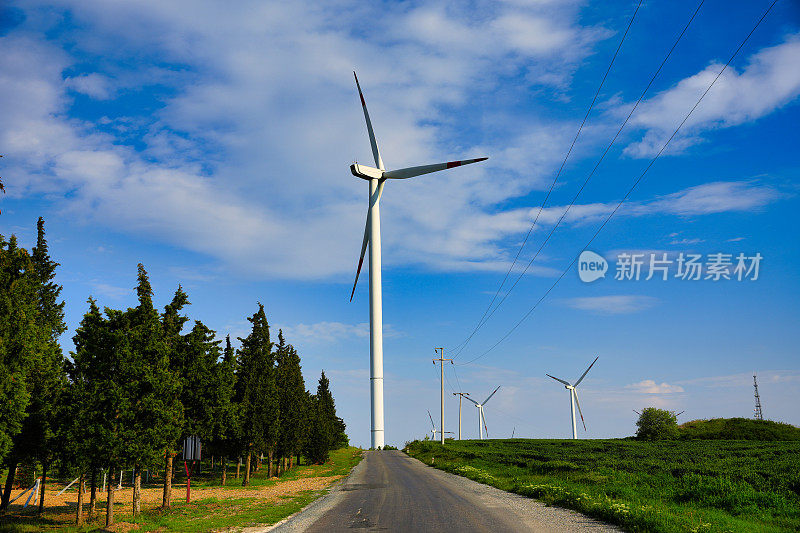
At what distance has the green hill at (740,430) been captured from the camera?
366 ft

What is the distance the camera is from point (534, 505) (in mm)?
27750

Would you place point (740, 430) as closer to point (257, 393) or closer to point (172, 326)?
point (257, 393)

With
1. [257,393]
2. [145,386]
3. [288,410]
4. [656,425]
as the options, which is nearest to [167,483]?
[145,386]

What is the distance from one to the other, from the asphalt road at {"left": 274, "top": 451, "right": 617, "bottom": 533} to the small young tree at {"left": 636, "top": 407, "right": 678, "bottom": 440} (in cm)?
9078

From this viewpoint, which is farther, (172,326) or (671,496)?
(172,326)

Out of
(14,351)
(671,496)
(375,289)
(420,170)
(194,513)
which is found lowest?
(194,513)

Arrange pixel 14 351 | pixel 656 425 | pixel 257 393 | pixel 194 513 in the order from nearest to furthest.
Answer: pixel 14 351 → pixel 194 513 → pixel 257 393 → pixel 656 425

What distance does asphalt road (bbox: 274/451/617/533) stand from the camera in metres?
21.4

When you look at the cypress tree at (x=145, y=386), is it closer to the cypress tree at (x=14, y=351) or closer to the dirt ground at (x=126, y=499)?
the cypress tree at (x=14, y=351)

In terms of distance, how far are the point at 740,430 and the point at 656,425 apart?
75.7ft

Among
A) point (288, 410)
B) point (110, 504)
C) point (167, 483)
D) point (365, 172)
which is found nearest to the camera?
point (110, 504)

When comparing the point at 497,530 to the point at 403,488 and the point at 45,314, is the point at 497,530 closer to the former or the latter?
the point at 403,488

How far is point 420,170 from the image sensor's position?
290 feet

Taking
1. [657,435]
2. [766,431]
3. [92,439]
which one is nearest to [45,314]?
[92,439]
